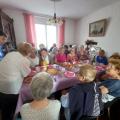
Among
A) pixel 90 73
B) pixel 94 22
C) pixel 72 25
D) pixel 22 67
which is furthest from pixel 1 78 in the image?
pixel 72 25

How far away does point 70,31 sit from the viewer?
19.6 ft

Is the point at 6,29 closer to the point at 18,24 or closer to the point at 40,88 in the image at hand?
the point at 18,24

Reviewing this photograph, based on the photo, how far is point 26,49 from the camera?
5.05 feet

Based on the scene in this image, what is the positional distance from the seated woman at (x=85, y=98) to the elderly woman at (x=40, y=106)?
0.25 metres

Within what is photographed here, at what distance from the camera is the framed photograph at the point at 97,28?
13.1ft

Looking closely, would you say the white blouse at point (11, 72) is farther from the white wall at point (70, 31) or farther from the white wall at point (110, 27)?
the white wall at point (70, 31)

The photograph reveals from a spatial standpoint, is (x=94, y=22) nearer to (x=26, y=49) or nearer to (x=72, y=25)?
(x=72, y=25)

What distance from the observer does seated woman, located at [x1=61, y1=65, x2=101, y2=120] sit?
108cm

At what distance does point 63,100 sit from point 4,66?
2.62 feet

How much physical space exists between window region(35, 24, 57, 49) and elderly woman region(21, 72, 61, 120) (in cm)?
450

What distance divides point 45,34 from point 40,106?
480 centimetres

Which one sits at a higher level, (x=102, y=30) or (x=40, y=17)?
(x=40, y=17)

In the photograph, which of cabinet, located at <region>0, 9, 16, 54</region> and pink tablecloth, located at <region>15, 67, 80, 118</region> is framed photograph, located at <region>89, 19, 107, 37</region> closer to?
pink tablecloth, located at <region>15, 67, 80, 118</region>

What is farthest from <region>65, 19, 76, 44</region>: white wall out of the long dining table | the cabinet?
the long dining table
